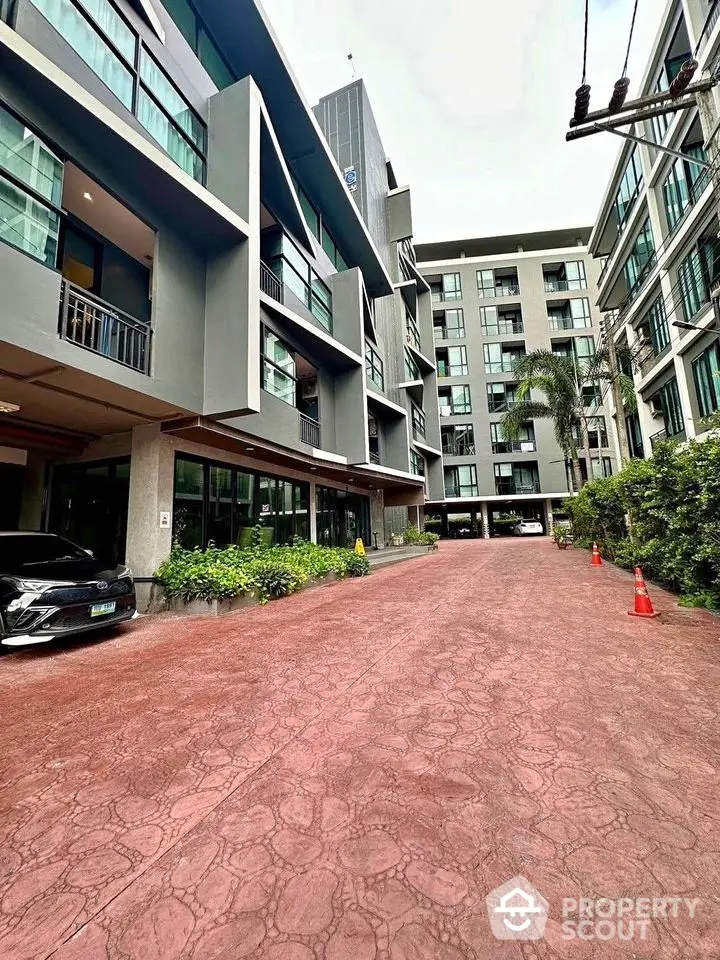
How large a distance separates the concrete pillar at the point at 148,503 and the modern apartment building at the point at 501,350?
96.3 feet

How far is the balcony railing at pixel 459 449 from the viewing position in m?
37.1

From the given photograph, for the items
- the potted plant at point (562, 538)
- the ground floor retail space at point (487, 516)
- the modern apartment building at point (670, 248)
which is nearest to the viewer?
the modern apartment building at point (670, 248)

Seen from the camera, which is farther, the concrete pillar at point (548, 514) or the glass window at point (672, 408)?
the concrete pillar at point (548, 514)

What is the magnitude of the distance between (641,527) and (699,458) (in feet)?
13.2

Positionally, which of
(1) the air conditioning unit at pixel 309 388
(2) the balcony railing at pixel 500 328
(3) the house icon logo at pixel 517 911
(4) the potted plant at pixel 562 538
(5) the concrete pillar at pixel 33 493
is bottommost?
(3) the house icon logo at pixel 517 911

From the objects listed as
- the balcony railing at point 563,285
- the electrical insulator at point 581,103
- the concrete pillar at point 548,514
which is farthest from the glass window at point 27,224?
the balcony railing at point 563,285

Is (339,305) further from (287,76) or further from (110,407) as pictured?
(110,407)

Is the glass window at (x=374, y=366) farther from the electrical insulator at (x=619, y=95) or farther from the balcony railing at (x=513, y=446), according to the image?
the balcony railing at (x=513, y=446)

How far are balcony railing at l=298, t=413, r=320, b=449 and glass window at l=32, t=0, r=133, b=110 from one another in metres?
7.25

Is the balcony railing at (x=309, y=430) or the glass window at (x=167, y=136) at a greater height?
the glass window at (x=167, y=136)

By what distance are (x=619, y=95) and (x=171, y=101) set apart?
8376 mm

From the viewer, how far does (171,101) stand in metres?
8.35

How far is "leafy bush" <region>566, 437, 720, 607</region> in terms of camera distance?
253 inches

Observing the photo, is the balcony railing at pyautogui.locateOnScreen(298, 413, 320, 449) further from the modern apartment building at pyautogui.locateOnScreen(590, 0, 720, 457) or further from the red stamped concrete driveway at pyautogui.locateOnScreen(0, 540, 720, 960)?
the modern apartment building at pyautogui.locateOnScreen(590, 0, 720, 457)
